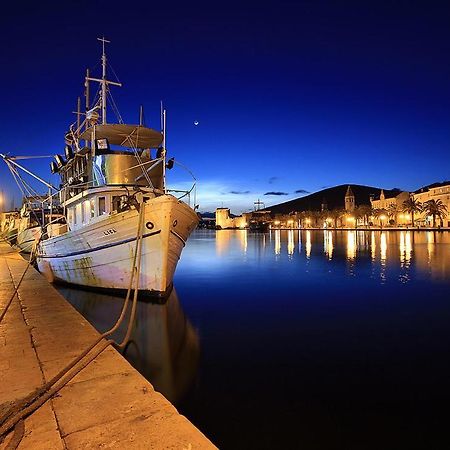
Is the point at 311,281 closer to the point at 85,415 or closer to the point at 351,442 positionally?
the point at 351,442

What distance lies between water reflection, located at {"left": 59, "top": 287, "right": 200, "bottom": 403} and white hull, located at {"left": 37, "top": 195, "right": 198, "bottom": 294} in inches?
36.1

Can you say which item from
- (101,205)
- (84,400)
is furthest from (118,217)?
(84,400)

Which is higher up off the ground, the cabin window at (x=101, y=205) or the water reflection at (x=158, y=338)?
the cabin window at (x=101, y=205)

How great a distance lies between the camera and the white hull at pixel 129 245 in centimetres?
1321

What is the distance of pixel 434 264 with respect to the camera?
27438mm

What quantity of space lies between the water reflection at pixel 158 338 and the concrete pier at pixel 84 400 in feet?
6.32

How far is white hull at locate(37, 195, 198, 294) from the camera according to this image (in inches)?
520

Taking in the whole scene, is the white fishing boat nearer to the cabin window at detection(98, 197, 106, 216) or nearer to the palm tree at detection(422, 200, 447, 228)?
the cabin window at detection(98, 197, 106, 216)

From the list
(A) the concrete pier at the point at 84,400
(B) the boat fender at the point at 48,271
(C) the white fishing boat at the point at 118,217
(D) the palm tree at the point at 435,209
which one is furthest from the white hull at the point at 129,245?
(D) the palm tree at the point at 435,209

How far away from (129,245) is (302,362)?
811cm

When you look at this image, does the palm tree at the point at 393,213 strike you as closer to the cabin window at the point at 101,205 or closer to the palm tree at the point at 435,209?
the palm tree at the point at 435,209

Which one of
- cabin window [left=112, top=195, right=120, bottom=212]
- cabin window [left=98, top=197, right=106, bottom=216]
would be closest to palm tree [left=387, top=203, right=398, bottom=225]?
cabin window [left=112, top=195, right=120, bottom=212]

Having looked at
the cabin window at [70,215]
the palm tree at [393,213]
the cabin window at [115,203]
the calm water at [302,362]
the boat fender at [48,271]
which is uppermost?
the palm tree at [393,213]

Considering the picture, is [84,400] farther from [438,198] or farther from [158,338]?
[438,198]
